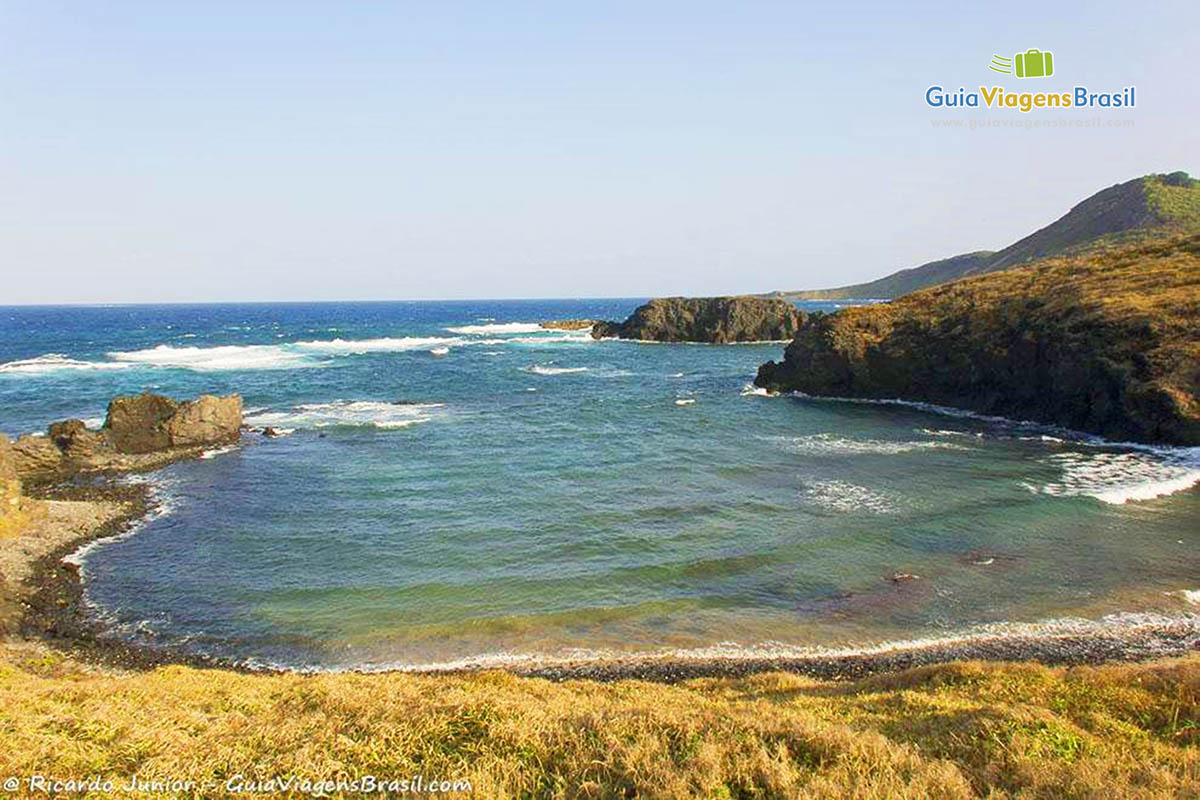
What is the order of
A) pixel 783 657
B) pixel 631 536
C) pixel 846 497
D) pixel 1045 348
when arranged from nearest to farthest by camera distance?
1. pixel 783 657
2. pixel 631 536
3. pixel 846 497
4. pixel 1045 348

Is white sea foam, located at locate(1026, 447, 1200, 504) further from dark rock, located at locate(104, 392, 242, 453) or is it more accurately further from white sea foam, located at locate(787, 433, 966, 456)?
dark rock, located at locate(104, 392, 242, 453)

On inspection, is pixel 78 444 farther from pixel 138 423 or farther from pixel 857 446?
pixel 857 446

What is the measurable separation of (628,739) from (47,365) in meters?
100

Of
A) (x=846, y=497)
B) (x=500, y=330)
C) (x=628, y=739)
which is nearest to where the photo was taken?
(x=628, y=739)

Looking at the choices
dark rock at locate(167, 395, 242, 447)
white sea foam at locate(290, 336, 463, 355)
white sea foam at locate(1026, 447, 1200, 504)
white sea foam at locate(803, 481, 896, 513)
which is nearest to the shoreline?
white sea foam at locate(803, 481, 896, 513)

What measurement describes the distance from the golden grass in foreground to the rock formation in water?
103ft

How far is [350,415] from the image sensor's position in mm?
54281

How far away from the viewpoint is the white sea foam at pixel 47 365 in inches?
3059

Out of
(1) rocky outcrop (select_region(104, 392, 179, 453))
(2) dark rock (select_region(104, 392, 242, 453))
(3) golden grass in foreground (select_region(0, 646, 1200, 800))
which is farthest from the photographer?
(2) dark rock (select_region(104, 392, 242, 453))

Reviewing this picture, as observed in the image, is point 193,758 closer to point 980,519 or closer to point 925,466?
point 980,519

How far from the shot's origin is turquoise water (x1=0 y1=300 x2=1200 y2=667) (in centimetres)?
2028

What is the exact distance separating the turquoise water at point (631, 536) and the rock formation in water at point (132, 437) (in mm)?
3799

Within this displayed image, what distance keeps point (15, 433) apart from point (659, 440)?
4402 centimetres

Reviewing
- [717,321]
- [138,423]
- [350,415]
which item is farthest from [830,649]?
[717,321]
